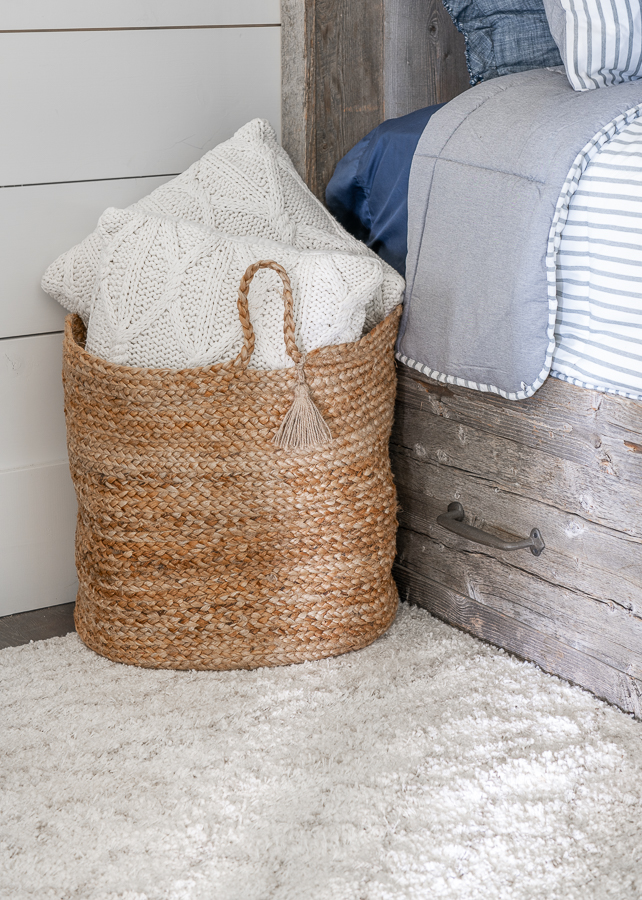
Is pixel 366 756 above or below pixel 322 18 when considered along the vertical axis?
below

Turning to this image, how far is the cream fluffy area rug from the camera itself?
0.90 m

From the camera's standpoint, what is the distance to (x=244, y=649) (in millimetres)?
1259

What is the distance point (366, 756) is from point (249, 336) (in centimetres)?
55

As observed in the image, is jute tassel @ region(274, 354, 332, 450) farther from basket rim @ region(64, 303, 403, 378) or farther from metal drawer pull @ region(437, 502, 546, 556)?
metal drawer pull @ region(437, 502, 546, 556)

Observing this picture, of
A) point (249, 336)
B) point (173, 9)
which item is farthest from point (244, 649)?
point (173, 9)

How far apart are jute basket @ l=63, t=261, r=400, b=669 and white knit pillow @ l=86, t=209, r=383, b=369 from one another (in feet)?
0.10

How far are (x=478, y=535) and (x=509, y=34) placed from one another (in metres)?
0.78

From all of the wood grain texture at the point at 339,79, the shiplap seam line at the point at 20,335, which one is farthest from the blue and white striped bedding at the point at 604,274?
the shiplap seam line at the point at 20,335

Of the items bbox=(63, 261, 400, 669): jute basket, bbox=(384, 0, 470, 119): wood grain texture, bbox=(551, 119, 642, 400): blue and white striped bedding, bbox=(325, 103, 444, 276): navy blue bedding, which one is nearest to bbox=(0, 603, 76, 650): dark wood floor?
bbox=(63, 261, 400, 669): jute basket

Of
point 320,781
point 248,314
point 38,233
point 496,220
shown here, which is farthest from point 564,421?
point 38,233

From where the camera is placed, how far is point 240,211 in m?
1.30

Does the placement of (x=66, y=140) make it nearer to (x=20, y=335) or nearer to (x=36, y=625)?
(x=20, y=335)

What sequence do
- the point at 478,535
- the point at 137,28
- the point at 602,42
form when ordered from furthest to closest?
the point at 137,28, the point at 478,535, the point at 602,42

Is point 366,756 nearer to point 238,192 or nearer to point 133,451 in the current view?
point 133,451
